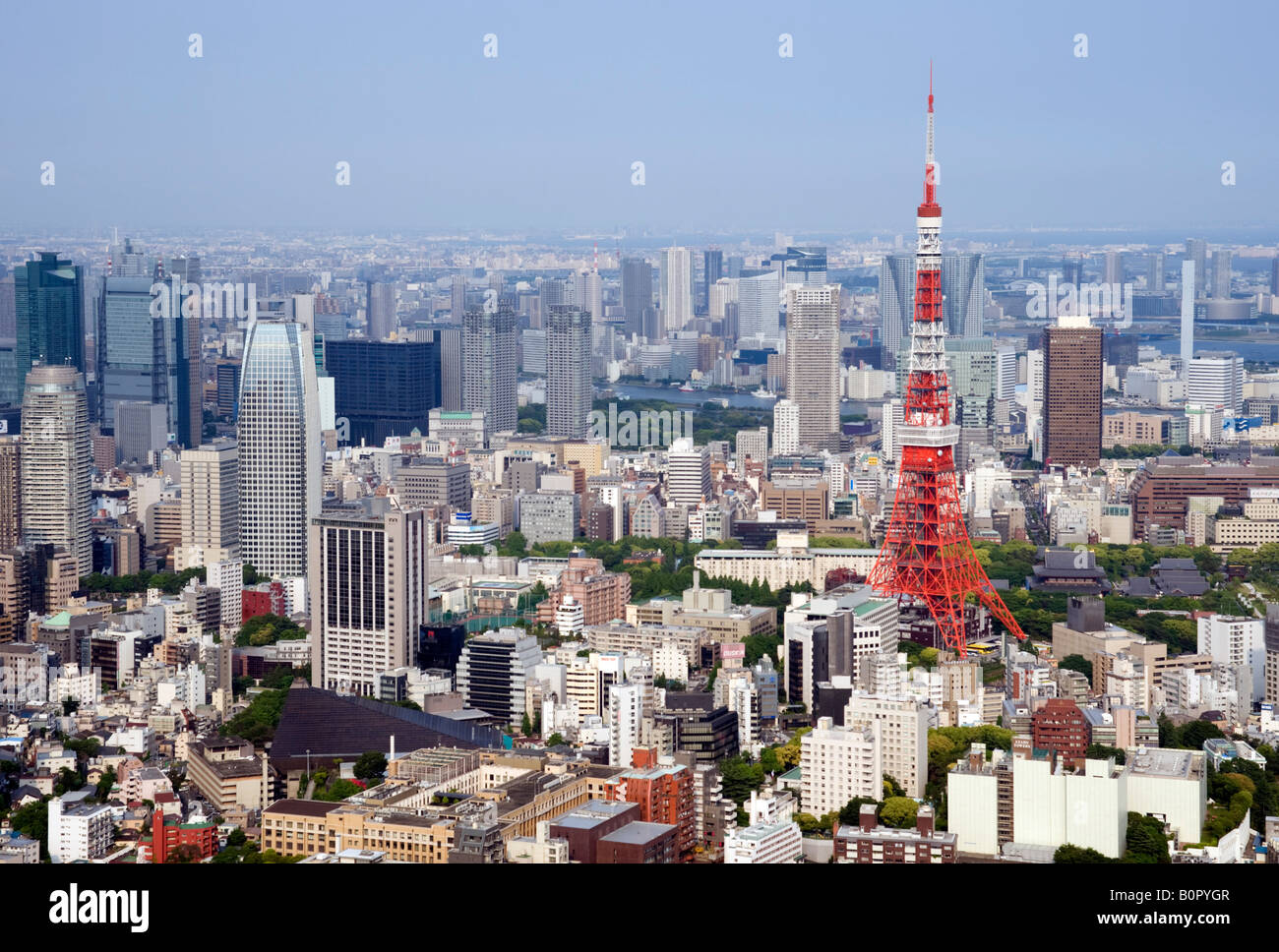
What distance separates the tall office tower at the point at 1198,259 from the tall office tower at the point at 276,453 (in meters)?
6.29

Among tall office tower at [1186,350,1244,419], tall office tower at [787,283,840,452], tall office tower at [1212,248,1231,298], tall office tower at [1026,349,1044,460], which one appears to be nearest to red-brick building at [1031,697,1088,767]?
tall office tower at [1212,248,1231,298]

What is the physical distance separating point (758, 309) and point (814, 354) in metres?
2.00

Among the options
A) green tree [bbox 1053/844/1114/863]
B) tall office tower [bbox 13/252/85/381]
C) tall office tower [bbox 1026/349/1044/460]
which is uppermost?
tall office tower [bbox 13/252/85/381]

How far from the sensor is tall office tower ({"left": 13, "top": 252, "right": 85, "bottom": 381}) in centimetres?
1508

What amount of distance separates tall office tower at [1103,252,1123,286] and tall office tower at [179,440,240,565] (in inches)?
278

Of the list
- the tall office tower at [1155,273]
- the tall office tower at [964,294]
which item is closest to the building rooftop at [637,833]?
the tall office tower at [964,294]

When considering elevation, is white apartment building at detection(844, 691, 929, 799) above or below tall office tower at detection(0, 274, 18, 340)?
below

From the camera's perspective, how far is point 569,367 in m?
19.0

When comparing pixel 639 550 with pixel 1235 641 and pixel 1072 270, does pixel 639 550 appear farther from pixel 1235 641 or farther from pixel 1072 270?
pixel 1072 270

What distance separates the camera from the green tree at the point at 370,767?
6398 millimetres

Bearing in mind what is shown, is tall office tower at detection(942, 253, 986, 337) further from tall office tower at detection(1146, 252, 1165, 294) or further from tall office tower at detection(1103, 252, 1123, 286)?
tall office tower at detection(1146, 252, 1165, 294)

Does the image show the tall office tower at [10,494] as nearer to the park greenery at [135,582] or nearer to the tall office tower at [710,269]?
the park greenery at [135,582]
